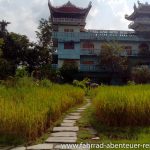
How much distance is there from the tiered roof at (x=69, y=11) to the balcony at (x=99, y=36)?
1963 mm

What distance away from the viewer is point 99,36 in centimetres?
3803

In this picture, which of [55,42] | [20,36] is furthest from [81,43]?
[20,36]

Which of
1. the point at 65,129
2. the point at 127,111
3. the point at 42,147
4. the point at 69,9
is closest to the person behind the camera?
the point at 42,147

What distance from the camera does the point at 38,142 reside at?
6.12 meters

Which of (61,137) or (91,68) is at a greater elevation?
(91,68)

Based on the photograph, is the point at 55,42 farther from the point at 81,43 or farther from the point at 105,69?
the point at 105,69

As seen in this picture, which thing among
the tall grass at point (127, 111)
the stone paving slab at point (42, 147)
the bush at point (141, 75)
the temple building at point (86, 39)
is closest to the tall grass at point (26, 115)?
the stone paving slab at point (42, 147)

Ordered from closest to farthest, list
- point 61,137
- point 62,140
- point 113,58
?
1. point 62,140
2. point 61,137
3. point 113,58

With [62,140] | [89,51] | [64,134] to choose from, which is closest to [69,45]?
[89,51]

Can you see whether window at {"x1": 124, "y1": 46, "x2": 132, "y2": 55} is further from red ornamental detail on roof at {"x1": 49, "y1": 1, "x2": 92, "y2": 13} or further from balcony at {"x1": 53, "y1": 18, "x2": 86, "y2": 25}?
red ornamental detail on roof at {"x1": 49, "y1": 1, "x2": 92, "y2": 13}

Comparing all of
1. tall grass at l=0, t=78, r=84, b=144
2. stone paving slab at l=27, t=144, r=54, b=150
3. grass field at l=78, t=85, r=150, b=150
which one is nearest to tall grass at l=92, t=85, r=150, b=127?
grass field at l=78, t=85, r=150, b=150

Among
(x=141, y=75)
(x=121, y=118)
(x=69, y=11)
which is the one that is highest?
(x=69, y=11)

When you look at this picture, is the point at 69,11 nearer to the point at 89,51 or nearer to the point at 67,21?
the point at 67,21

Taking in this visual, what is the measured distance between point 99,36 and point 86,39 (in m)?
1.36
